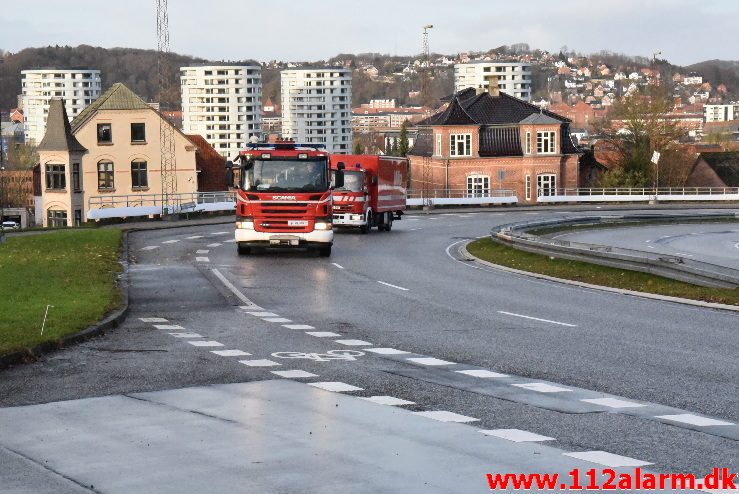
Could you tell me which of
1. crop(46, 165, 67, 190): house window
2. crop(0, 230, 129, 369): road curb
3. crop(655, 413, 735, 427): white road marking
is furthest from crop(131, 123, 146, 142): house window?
crop(655, 413, 735, 427): white road marking

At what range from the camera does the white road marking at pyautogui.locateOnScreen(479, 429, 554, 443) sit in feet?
33.1

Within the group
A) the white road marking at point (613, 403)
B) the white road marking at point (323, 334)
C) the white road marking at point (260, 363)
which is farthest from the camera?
the white road marking at point (323, 334)

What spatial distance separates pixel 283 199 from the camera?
32406 mm

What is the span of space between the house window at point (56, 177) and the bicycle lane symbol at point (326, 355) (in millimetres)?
61427

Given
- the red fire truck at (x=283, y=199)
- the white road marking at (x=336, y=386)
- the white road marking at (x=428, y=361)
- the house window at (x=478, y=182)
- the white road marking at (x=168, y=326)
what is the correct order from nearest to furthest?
the white road marking at (x=336, y=386) → the white road marking at (x=428, y=361) → the white road marking at (x=168, y=326) → the red fire truck at (x=283, y=199) → the house window at (x=478, y=182)

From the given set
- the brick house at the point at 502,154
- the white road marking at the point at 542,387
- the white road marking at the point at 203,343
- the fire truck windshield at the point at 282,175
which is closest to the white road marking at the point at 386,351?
the white road marking at the point at 203,343

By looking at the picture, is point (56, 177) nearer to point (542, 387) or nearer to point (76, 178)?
point (76, 178)

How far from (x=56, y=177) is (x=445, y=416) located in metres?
67.0

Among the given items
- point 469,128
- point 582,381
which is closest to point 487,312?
point 582,381

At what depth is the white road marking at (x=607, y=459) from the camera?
9.09 metres

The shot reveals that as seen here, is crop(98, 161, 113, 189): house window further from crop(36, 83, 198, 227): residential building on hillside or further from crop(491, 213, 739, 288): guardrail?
crop(491, 213, 739, 288): guardrail

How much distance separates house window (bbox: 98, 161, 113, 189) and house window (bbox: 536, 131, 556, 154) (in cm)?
3537

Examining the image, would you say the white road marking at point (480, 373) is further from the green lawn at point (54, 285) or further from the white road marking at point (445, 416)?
the green lawn at point (54, 285)

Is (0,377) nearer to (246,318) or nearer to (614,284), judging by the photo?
(246,318)
